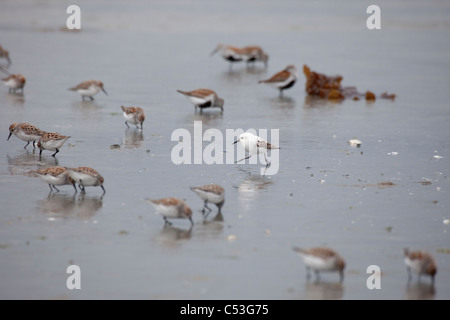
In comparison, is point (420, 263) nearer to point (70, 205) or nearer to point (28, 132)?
point (70, 205)

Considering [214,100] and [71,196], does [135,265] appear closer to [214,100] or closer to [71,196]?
[71,196]

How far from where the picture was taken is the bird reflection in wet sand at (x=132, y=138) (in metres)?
16.9

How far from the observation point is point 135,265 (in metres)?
9.72

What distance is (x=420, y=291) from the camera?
915 cm

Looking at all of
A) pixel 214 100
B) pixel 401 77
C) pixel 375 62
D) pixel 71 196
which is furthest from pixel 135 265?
pixel 375 62

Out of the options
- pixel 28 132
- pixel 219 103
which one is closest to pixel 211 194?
pixel 28 132

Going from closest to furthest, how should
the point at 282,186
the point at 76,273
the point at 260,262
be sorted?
1. the point at 76,273
2. the point at 260,262
3. the point at 282,186

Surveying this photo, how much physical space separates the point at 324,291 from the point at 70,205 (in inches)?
188

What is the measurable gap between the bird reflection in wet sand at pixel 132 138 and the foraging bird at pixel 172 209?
19.0 feet

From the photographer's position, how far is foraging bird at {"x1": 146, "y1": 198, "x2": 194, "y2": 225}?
11.0 m

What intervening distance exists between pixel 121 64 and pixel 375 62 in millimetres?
10372

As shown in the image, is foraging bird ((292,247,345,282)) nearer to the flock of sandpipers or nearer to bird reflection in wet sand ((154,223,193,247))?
the flock of sandpipers

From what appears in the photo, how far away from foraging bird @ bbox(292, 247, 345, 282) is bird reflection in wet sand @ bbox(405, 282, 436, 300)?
0.81 meters

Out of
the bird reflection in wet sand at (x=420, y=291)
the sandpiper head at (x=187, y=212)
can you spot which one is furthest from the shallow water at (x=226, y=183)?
the sandpiper head at (x=187, y=212)
